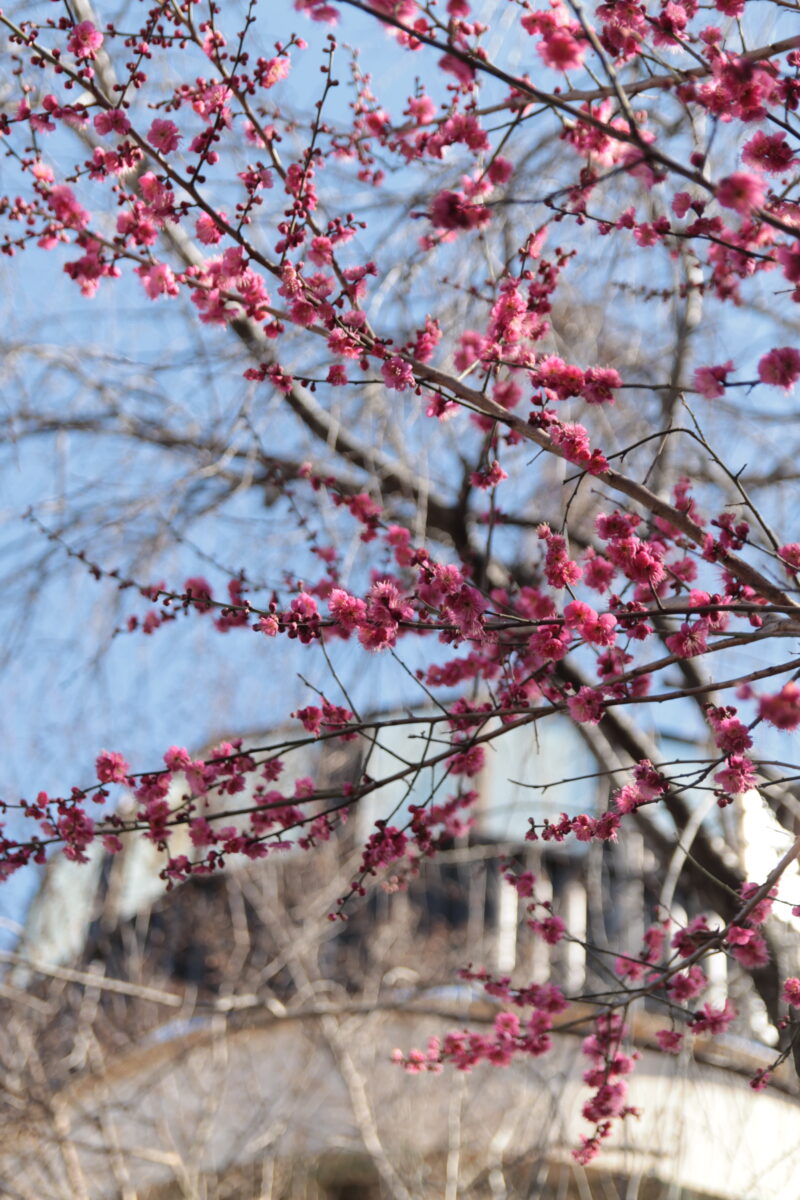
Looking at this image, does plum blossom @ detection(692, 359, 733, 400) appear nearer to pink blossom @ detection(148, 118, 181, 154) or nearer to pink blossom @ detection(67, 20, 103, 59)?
pink blossom @ detection(148, 118, 181, 154)

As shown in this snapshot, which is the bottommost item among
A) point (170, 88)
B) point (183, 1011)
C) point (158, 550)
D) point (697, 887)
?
point (183, 1011)

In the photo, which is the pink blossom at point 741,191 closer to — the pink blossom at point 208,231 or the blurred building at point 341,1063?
the pink blossom at point 208,231

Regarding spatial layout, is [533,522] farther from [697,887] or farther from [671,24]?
[671,24]

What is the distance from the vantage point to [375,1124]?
578cm

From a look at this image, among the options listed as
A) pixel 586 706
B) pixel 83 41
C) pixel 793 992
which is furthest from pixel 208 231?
pixel 793 992

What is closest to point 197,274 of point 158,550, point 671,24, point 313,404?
point 671,24

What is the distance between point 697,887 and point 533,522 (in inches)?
56.6

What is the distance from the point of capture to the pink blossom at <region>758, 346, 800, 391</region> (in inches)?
70.8

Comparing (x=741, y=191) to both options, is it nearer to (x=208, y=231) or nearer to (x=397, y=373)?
(x=397, y=373)

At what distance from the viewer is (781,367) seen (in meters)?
1.80

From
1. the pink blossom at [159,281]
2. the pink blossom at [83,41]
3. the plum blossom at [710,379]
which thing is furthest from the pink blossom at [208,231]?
the plum blossom at [710,379]

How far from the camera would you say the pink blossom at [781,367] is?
180 cm

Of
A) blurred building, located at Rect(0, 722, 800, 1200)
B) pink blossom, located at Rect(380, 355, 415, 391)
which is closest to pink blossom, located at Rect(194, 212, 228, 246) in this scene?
pink blossom, located at Rect(380, 355, 415, 391)

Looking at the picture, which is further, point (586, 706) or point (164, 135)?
point (164, 135)
